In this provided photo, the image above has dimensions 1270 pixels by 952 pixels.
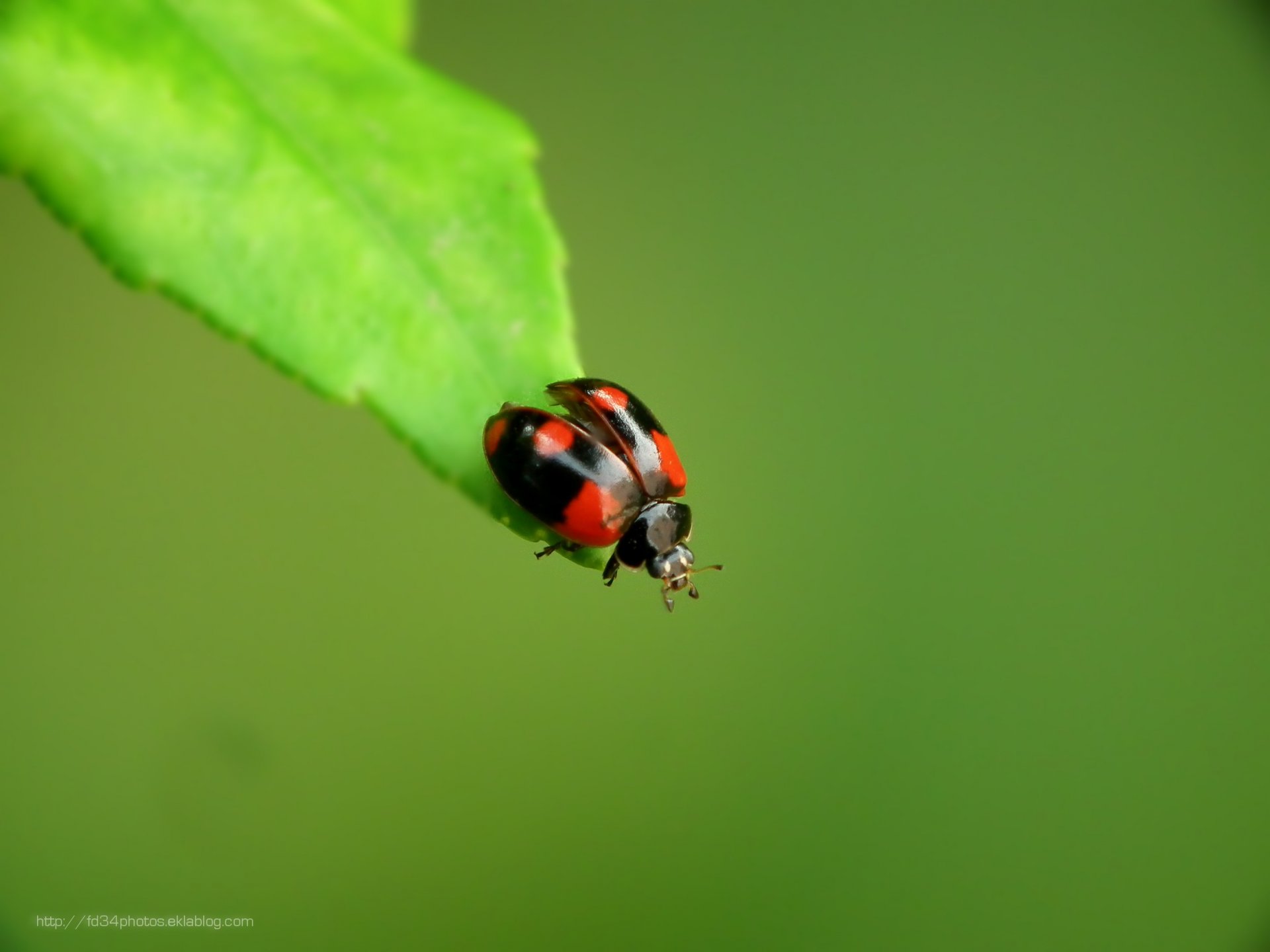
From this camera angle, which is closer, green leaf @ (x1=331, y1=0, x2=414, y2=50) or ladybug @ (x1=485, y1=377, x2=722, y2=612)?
green leaf @ (x1=331, y1=0, x2=414, y2=50)

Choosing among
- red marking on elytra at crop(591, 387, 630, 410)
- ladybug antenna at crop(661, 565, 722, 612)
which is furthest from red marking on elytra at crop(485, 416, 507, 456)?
ladybug antenna at crop(661, 565, 722, 612)

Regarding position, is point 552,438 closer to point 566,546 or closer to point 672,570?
point 566,546

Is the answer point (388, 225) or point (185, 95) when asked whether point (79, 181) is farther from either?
point (388, 225)

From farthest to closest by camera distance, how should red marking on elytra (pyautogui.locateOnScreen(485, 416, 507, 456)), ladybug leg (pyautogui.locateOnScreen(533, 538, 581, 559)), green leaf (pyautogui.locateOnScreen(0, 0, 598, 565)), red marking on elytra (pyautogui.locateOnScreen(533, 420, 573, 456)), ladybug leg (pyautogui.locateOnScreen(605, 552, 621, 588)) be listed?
ladybug leg (pyautogui.locateOnScreen(605, 552, 621, 588))
red marking on elytra (pyautogui.locateOnScreen(533, 420, 573, 456))
ladybug leg (pyautogui.locateOnScreen(533, 538, 581, 559))
red marking on elytra (pyautogui.locateOnScreen(485, 416, 507, 456))
green leaf (pyautogui.locateOnScreen(0, 0, 598, 565))

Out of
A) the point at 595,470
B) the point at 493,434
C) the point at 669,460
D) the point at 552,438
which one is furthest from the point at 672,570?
the point at 493,434

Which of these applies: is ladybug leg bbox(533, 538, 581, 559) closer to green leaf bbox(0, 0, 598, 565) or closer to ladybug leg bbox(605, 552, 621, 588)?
green leaf bbox(0, 0, 598, 565)

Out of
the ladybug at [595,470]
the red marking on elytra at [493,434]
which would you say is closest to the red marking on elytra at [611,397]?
the ladybug at [595,470]

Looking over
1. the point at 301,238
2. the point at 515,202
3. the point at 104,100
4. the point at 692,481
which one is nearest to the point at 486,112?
the point at 515,202

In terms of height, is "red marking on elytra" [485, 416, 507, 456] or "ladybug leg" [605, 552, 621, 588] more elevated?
"ladybug leg" [605, 552, 621, 588]

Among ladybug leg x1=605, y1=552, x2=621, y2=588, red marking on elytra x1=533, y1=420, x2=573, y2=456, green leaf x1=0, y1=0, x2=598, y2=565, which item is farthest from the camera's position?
ladybug leg x1=605, y1=552, x2=621, y2=588
